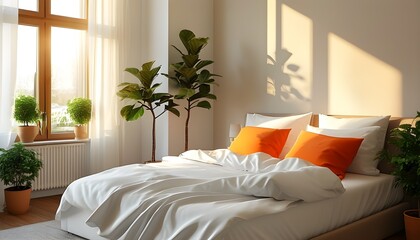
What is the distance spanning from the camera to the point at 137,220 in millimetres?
2855

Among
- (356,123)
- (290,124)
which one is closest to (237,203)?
(356,123)

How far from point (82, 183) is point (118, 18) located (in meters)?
2.76

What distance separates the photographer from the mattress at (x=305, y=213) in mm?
2582

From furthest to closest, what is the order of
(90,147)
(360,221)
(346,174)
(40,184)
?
1. (90,147)
2. (40,184)
3. (346,174)
4. (360,221)

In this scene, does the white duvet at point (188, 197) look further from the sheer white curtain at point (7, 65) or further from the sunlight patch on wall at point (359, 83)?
the sheer white curtain at point (7, 65)

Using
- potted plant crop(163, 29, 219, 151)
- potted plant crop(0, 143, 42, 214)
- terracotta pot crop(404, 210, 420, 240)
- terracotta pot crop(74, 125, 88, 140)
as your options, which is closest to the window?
terracotta pot crop(74, 125, 88, 140)

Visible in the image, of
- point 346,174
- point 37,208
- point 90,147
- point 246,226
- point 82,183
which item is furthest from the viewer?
point 90,147

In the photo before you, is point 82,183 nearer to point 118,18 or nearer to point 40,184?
point 40,184

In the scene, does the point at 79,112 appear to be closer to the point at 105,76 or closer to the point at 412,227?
the point at 105,76

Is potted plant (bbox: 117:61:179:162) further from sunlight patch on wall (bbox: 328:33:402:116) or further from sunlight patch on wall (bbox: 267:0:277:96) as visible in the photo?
sunlight patch on wall (bbox: 328:33:402:116)

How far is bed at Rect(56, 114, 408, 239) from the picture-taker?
263 cm

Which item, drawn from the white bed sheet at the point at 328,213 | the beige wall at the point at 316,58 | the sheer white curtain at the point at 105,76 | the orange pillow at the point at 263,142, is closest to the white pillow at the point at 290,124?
the orange pillow at the point at 263,142

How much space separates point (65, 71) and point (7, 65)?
850mm

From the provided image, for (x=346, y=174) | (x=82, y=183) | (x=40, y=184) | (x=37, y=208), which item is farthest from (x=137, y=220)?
(x=40, y=184)
